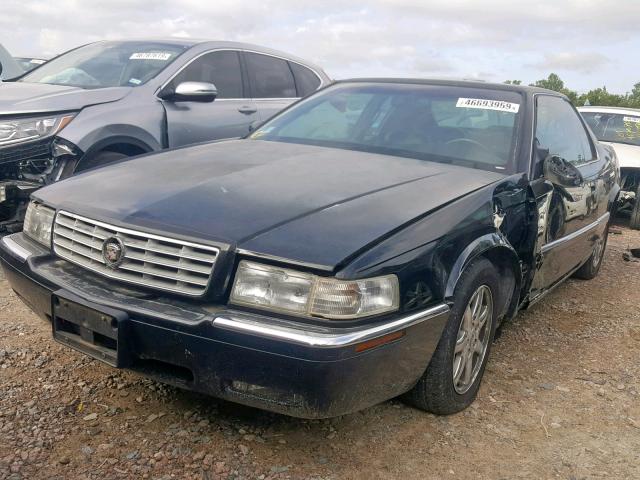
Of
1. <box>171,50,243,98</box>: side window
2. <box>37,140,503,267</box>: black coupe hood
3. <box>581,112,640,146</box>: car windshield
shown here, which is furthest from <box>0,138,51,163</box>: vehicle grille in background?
<box>581,112,640,146</box>: car windshield

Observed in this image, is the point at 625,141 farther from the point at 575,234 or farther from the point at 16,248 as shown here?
the point at 16,248

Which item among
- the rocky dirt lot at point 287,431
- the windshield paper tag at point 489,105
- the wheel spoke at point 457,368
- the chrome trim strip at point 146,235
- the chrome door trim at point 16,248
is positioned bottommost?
the rocky dirt lot at point 287,431

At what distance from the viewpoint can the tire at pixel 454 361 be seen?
269cm

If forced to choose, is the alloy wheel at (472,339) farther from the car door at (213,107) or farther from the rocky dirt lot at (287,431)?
the car door at (213,107)

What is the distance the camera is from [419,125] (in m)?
3.68

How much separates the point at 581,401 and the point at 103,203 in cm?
239

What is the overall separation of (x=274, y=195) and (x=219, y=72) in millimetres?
3553

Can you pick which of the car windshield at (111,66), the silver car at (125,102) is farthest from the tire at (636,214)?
the car windshield at (111,66)

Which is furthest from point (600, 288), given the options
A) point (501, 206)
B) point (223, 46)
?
point (223, 46)

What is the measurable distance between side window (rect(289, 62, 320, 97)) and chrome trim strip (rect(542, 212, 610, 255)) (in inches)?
124

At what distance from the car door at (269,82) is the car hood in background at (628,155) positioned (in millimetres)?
4106

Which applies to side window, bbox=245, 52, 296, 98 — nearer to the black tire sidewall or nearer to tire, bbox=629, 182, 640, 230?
the black tire sidewall

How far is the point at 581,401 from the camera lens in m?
3.24

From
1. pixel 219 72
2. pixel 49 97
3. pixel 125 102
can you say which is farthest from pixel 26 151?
pixel 219 72
